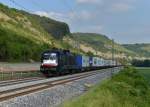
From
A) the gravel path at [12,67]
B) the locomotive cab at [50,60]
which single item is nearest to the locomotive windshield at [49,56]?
the locomotive cab at [50,60]

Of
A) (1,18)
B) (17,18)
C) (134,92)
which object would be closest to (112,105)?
(134,92)

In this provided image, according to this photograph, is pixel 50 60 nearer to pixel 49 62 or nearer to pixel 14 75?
pixel 49 62

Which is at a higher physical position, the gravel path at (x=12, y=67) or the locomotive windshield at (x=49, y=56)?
the locomotive windshield at (x=49, y=56)

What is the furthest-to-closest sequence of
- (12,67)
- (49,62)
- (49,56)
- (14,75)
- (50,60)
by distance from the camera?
1. (12,67)
2. (49,56)
3. (50,60)
4. (49,62)
5. (14,75)

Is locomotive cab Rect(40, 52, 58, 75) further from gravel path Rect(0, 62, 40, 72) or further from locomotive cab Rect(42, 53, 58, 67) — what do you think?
gravel path Rect(0, 62, 40, 72)

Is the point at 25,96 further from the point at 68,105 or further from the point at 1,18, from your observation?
the point at 1,18

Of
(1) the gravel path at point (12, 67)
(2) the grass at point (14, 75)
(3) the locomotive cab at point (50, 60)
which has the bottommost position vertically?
(2) the grass at point (14, 75)

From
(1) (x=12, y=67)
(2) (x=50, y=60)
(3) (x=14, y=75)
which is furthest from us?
(1) (x=12, y=67)

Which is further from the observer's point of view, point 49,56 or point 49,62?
point 49,56

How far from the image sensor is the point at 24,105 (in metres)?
19.7

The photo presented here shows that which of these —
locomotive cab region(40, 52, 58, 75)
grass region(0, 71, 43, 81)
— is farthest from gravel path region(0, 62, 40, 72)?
locomotive cab region(40, 52, 58, 75)

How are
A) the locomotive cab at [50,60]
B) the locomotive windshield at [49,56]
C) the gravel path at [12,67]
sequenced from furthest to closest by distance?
→ the gravel path at [12,67] < the locomotive windshield at [49,56] < the locomotive cab at [50,60]

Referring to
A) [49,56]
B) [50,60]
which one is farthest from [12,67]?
[50,60]

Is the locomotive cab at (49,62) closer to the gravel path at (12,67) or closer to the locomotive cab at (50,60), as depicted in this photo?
the locomotive cab at (50,60)
